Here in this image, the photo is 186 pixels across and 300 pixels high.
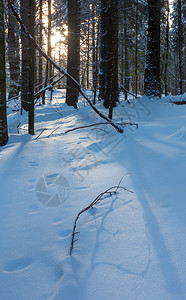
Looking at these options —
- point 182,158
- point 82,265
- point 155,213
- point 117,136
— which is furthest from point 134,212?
point 117,136

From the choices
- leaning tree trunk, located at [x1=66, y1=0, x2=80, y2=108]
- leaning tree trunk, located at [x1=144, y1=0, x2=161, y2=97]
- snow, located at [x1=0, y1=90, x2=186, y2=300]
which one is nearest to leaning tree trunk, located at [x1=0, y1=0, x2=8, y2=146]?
snow, located at [x1=0, y1=90, x2=186, y2=300]

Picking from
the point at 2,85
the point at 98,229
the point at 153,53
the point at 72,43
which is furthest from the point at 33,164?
the point at 72,43

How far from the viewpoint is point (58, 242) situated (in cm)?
128

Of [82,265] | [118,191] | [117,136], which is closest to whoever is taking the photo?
[82,265]

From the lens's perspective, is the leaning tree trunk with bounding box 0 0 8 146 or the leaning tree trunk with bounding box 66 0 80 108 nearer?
the leaning tree trunk with bounding box 0 0 8 146

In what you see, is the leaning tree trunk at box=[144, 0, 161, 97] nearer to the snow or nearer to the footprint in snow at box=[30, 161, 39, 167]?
the snow

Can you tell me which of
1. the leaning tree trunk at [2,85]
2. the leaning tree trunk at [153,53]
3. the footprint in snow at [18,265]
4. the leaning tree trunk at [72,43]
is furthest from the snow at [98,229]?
the leaning tree trunk at [72,43]

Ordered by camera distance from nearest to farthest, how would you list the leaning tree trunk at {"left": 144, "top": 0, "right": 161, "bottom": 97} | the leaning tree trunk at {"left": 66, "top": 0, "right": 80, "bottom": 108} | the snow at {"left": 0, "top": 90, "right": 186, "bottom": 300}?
the snow at {"left": 0, "top": 90, "right": 186, "bottom": 300} → the leaning tree trunk at {"left": 144, "top": 0, "right": 161, "bottom": 97} → the leaning tree trunk at {"left": 66, "top": 0, "right": 80, "bottom": 108}

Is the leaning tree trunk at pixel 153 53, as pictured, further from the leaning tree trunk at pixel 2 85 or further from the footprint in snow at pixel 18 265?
the footprint in snow at pixel 18 265

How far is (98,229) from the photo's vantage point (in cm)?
137

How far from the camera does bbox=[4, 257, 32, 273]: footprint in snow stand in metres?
1.09

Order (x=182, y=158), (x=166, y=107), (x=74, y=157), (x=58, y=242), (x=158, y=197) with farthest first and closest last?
(x=166, y=107), (x=74, y=157), (x=182, y=158), (x=158, y=197), (x=58, y=242)

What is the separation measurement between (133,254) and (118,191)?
2.48ft

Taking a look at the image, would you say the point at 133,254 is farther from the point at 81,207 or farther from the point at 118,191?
the point at 118,191
